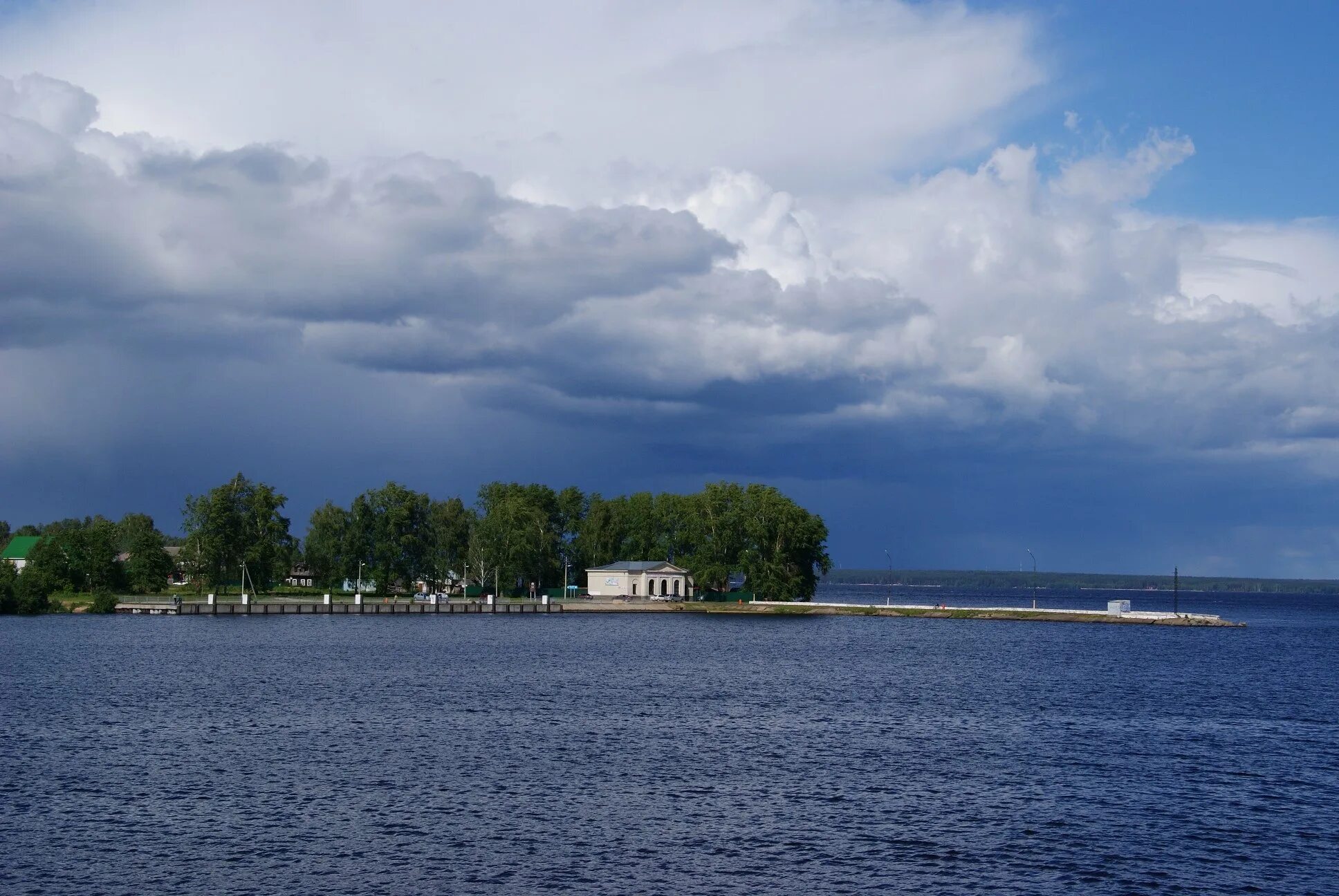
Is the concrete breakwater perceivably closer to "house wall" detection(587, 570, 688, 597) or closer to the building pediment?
"house wall" detection(587, 570, 688, 597)

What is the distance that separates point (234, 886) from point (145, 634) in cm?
7474

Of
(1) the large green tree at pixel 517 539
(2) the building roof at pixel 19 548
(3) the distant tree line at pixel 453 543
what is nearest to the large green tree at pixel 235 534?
(3) the distant tree line at pixel 453 543

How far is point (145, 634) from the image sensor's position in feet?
304

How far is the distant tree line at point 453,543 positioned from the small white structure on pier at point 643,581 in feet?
7.40

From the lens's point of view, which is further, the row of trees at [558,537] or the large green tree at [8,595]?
the row of trees at [558,537]

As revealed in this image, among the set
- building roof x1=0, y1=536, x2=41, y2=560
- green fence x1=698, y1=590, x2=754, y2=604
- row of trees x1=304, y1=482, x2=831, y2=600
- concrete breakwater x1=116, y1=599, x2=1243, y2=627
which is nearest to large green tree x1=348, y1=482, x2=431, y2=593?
row of trees x1=304, y1=482, x2=831, y2=600

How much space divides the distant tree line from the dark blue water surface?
60.6 m

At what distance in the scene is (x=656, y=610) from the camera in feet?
454

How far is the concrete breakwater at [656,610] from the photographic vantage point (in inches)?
4830

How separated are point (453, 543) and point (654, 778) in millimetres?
119571

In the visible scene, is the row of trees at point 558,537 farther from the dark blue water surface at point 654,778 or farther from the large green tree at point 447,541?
the dark blue water surface at point 654,778

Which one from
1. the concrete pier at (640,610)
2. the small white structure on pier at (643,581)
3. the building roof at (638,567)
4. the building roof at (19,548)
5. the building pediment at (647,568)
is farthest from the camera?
the building roof at (19,548)

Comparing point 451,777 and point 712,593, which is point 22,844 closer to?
point 451,777

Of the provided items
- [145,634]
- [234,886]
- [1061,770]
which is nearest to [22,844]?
[234,886]
